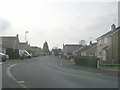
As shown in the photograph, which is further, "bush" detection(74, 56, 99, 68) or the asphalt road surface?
"bush" detection(74, 56, 99, 68)

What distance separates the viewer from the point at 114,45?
50.7 m

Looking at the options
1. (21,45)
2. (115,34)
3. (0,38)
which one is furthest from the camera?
(21,45)

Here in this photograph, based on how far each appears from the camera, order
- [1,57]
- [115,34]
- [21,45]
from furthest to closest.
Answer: [21,45] → [115,34] → [1,57]

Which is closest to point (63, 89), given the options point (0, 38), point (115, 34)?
point (115, 34)

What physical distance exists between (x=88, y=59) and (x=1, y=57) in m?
16.2

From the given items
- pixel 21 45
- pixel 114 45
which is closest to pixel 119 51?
pixel 114 45

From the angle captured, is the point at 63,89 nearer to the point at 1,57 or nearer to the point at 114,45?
the point at 1,57

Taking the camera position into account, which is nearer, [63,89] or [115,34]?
[63,89]

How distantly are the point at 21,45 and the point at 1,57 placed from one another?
278 ft

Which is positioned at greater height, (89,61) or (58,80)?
(89,61)

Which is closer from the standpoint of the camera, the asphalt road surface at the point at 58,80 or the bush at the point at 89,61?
the asphalt road surface at the point at 58,80

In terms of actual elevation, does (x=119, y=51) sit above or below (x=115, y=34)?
below

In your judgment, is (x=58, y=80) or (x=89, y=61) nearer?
(x=58, y=80)

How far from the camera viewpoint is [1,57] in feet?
153
